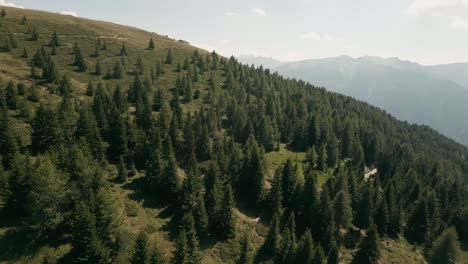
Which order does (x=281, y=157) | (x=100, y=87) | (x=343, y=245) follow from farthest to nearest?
1. (x=281, y=157)
2. (x=100, y=87)
3. (x=343, y=245)

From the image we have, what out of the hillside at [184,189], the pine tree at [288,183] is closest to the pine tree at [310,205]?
the hillside at [184,189]

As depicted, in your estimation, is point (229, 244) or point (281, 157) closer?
point (229, 244)

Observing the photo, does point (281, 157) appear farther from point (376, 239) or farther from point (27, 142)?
point (27, 142)

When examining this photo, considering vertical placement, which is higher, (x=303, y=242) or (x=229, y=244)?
(x=303, y=242)

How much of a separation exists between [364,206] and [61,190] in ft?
264

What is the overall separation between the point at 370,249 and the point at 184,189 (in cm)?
4945

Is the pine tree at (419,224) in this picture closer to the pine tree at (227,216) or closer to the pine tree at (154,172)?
the pine tree at (227,216)

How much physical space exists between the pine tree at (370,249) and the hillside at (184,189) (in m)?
0.29

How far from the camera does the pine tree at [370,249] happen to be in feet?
258

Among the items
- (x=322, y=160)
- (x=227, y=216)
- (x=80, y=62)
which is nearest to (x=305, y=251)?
(x=227, y=216)

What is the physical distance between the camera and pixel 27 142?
78.4 m

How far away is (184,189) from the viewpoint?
79.1m

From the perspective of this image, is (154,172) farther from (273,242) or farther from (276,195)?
(273,242)

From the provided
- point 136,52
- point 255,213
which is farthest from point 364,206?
point 136,52
